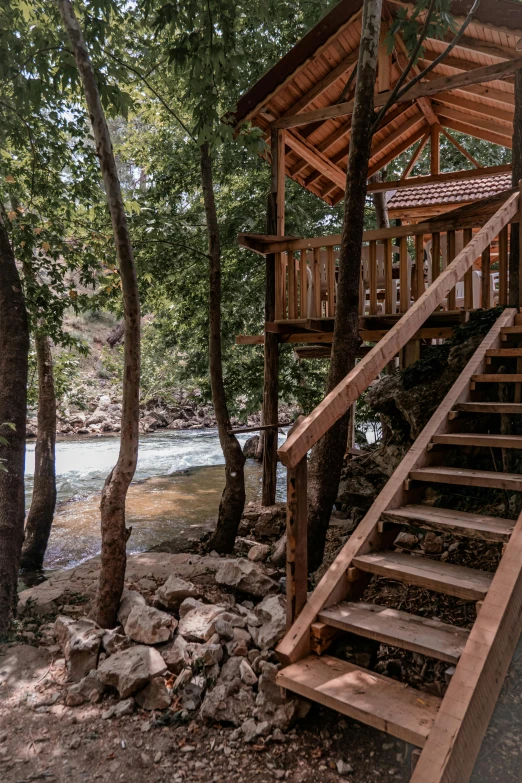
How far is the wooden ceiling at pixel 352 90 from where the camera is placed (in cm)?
616

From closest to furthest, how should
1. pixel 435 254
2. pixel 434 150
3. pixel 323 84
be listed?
pixel 435 254 → pixel 323 84 → pixel 434 150

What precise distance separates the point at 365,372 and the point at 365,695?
1.64m

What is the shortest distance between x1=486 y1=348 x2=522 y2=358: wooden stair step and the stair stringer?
266 millimetres

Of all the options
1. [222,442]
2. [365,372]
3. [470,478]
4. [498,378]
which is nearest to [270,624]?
[470,478]

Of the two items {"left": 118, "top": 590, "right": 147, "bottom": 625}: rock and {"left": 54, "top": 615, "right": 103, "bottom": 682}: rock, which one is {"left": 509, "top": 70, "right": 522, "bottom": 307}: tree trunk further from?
{"left": 54, "top": 615, "right": 103, "bottom": 682}: rock

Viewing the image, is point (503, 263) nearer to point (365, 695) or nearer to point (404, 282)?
point (404, 282)

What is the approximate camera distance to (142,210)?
8047 millimetres

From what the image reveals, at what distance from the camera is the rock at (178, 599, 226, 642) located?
3273 millimetres

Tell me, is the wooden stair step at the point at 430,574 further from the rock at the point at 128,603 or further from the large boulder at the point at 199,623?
the rock at the point at 128,603

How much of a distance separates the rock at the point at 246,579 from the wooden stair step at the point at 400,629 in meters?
1.60

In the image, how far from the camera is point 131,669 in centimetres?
290

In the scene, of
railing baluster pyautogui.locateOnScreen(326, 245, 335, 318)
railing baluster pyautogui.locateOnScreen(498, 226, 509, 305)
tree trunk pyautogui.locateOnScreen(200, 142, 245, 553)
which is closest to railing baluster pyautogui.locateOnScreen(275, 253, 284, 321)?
railing baluster pyautogui.locateOnScreen(326, 245, 335, 318)

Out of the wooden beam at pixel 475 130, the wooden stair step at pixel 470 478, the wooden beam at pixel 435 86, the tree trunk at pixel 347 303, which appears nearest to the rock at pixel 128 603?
the tree trunk at pixel 347 303

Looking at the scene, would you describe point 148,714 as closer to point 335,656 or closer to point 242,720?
point 242,720
